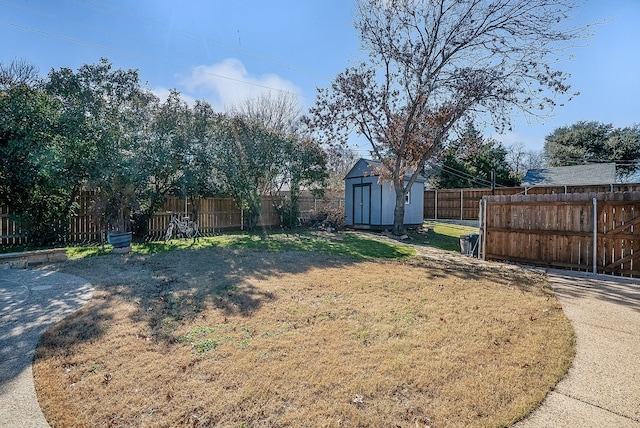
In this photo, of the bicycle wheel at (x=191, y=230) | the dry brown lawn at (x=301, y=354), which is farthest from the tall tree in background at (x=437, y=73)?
the dry brown lawn at (x=301, y=354)

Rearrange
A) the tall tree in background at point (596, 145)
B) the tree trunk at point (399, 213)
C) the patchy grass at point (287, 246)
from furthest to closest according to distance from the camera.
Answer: the tall tree in background at point (596, 145) < the tree trunk at point (399, 213) < the patchy grass at point (287, 246)

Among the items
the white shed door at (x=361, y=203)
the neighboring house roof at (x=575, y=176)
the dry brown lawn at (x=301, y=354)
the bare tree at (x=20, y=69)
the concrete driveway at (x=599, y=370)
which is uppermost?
the bare tree at (x=20, y=69)

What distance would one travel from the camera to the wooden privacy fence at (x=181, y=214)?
29.3 feet

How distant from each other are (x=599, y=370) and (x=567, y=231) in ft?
17.0

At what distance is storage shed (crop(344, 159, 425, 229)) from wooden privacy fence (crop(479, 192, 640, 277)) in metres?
6.84

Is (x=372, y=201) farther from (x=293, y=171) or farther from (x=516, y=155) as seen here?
(x=516, y=155)

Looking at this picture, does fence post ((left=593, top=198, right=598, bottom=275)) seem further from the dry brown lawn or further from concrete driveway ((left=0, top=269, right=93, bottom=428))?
concrete driveway ((left=0, top=269, right=93, bottom=428))

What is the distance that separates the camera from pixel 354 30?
1288cm

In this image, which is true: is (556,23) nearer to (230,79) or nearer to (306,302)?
(306,302)

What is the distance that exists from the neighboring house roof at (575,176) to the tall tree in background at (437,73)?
10.8m

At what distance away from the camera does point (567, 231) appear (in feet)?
23.2

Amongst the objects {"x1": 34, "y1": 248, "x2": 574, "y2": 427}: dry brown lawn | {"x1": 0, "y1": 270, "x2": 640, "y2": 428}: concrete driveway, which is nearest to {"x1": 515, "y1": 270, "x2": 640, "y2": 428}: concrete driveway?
{"x1": 0, "y1": 270, "x2": 640, "y2": 428}: concrete driveway

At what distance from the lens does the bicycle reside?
10.8m

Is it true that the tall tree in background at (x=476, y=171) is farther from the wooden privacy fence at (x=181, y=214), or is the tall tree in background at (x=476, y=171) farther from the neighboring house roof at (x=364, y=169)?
the wooden privacy fence at (x=181, y=214)
